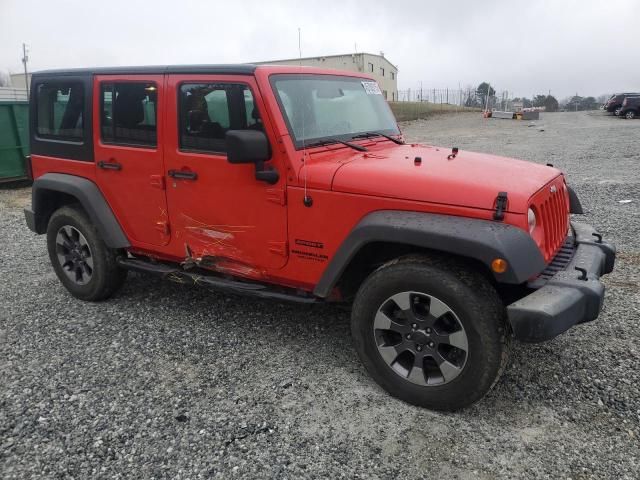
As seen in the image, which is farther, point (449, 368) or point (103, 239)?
point (103, 239)

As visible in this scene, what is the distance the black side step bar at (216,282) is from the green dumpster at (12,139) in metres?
8.24

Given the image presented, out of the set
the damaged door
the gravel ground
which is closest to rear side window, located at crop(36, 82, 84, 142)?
the damaged door

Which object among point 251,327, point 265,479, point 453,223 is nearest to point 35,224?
point 251,327

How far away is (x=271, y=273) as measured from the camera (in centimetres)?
370

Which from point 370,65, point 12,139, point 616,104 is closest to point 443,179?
point 12,139

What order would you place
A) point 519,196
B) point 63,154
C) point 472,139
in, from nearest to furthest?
point 519,196 < point 63,154 < point 472,139

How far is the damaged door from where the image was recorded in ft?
11.6

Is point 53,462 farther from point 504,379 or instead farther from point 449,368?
point 504,379

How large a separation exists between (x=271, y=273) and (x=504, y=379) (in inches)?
67.0

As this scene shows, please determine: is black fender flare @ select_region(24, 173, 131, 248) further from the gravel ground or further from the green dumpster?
the green dumpster

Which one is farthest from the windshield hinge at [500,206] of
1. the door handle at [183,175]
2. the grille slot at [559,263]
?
the door handle at [183,175]

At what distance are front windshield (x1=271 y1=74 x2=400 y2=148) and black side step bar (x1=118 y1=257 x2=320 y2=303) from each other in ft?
3.37

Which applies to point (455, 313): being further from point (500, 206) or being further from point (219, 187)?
point (219, 187)

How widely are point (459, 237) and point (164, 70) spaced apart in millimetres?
2551
